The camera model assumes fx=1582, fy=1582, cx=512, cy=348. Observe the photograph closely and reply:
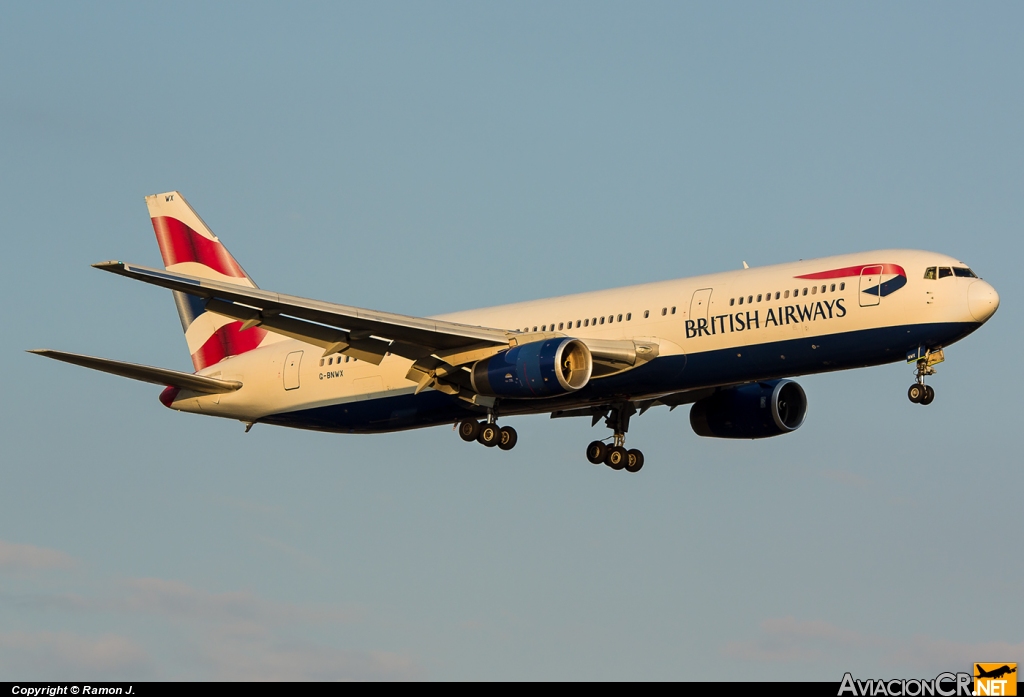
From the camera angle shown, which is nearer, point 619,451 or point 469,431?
point 469,431

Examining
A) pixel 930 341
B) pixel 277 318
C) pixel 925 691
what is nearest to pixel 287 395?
pixel 277 318

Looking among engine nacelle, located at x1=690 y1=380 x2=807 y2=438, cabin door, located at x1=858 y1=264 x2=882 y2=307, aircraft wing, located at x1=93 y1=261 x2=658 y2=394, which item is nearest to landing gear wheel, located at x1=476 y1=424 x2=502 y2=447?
aircraft wing, located at x1=93 y1=261 x2=658 y2=394

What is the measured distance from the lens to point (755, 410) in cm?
5209

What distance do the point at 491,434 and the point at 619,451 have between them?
18.6 ft

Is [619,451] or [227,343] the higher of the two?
[227,343]

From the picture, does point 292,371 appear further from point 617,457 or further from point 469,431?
point 617,457

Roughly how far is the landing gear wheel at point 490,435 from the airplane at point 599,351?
0.04 meters

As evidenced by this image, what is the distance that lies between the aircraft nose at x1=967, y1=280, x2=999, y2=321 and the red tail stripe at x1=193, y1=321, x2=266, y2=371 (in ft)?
78.9

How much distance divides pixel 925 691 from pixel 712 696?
417cm

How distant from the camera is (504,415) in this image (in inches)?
1913

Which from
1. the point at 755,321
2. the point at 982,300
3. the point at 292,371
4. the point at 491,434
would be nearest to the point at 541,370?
the point at 491,434

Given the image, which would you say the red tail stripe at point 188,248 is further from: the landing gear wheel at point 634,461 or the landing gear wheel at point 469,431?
the landing gear wheel at point 634,461

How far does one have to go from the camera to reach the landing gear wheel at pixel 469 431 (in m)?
48.2

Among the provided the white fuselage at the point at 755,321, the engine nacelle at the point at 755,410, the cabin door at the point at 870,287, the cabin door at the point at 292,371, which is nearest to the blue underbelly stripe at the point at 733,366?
the white fuselage at the point at 755,321
